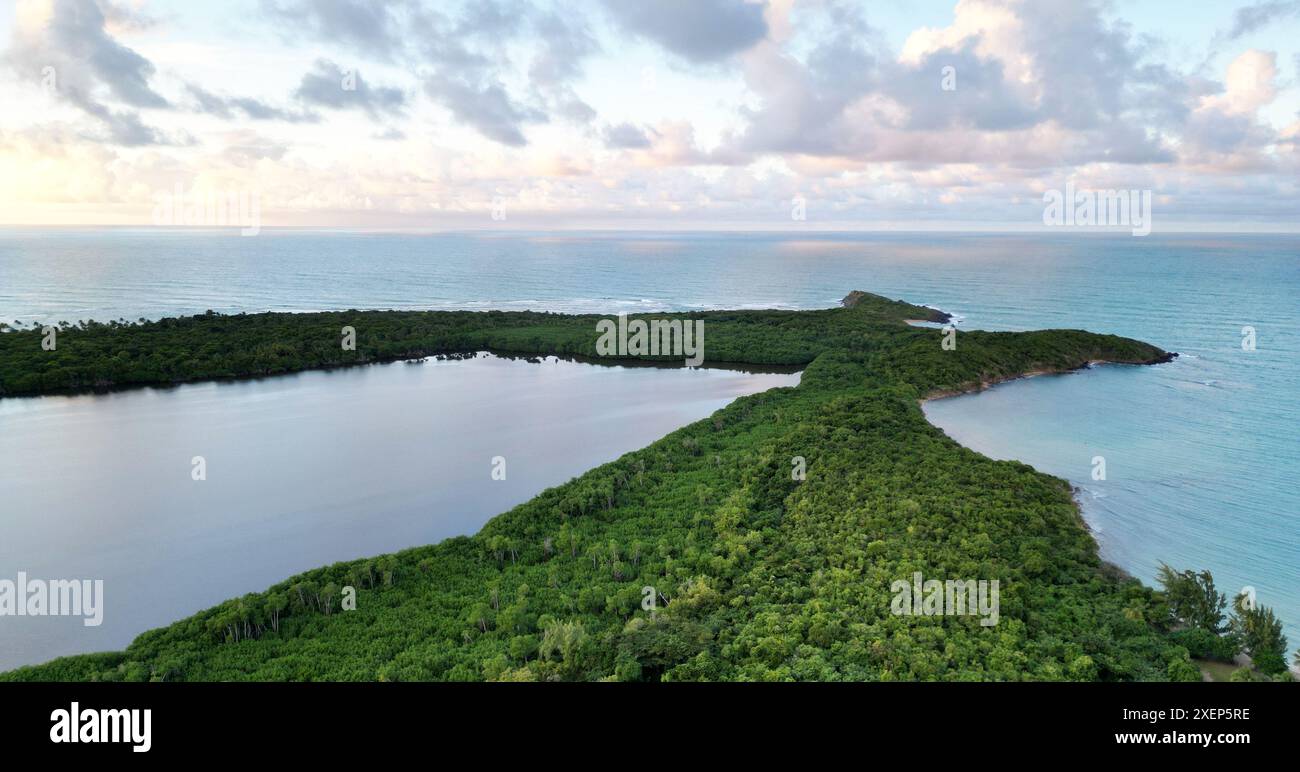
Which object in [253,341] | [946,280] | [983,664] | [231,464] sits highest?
[946,280]

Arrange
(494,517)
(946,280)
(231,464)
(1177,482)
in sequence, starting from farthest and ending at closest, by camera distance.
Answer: (946,280) → (231,464) → (1177,482) → (494,517)

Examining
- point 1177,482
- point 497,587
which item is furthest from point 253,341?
point 1177,482

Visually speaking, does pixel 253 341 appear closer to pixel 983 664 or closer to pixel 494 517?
pixel 494 517

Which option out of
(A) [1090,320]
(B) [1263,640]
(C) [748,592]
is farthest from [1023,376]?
(C) [748,592]

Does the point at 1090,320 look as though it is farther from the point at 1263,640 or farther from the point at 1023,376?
the point at 1263,640

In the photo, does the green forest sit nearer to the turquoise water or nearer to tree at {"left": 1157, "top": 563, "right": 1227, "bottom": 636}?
tree at {"left": 1157, "top": 563, "right": 1227, "bottom": 636}

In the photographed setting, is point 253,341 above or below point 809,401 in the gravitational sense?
above

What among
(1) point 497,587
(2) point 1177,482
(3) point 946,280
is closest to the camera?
(1) point 497,587
